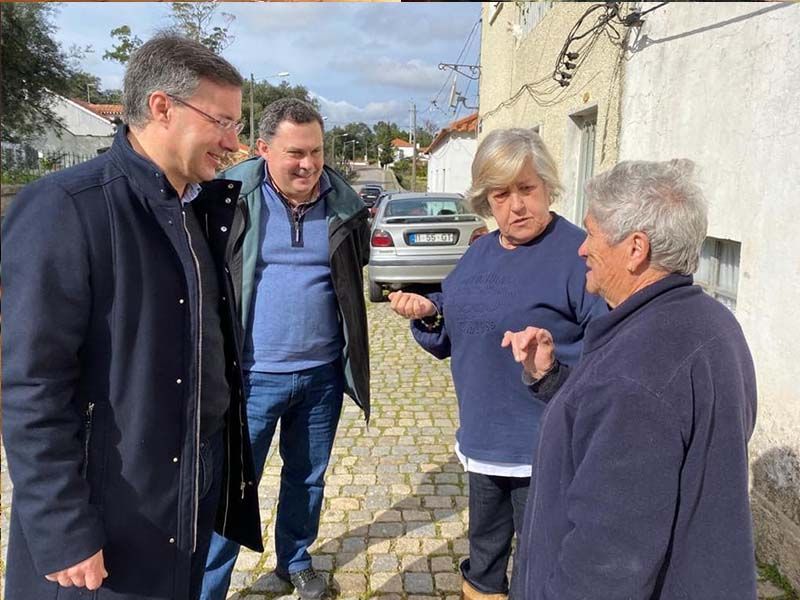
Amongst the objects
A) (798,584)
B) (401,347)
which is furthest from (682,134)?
(401,347)

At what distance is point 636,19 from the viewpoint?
15.2 feet

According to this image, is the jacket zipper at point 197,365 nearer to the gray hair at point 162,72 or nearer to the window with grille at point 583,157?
the gray hair at point 162,72

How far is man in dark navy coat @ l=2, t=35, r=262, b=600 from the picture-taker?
4.32 feet

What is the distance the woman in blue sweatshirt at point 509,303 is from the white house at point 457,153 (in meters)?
19.1

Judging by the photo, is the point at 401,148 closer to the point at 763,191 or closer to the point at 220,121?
the point at 763,191

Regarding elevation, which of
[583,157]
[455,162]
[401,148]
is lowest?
[583,157]

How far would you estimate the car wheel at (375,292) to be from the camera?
9453 millimetres

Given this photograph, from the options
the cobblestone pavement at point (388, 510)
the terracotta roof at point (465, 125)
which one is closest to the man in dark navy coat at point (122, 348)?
the cobblestone pavement at point (388, 510)

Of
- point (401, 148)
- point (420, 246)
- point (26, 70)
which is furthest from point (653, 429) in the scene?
point (401, 148)

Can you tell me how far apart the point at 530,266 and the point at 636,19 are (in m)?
3.56

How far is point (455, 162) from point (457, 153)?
0.60 metres

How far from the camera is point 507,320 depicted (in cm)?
199

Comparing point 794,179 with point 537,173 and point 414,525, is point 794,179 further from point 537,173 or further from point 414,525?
point 414,525

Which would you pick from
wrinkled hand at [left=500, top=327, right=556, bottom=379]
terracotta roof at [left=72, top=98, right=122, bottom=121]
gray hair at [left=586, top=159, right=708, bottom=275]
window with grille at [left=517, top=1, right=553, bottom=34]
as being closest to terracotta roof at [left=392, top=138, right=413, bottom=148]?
window with grille at [left=517, top=1, right=553, bottom=34]
